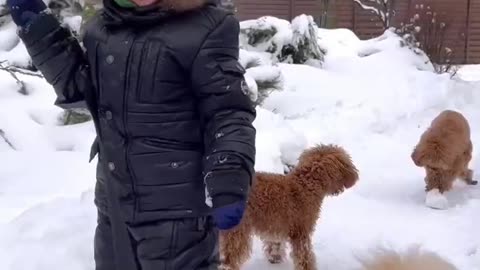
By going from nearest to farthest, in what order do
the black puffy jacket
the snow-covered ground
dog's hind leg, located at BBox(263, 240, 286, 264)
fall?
the black puffy jacket, the snow-covered ground, dog's hind leg, located at BBox(263, 240, 286, 264)

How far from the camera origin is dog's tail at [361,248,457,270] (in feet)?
14.0

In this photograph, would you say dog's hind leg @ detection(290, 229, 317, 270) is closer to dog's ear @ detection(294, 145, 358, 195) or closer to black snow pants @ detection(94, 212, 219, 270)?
dog's ear @ detection(294, 145, 358, 195)

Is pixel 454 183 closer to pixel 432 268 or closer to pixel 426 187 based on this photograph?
pixel 426 187

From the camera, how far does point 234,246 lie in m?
3.83

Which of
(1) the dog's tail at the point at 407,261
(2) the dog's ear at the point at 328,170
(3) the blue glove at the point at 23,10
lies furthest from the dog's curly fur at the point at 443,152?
(3) the blue glove at the point at 23,10

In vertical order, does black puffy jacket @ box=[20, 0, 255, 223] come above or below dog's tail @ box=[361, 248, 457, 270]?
above

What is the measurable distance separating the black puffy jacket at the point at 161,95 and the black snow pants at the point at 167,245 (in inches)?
1.6

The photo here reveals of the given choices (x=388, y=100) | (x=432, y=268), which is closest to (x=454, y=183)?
(x=432, y=268)

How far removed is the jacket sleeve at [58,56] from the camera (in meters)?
2.48

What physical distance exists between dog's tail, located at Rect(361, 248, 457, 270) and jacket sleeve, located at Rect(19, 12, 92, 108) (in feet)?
7.71

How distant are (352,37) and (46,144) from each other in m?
7.94

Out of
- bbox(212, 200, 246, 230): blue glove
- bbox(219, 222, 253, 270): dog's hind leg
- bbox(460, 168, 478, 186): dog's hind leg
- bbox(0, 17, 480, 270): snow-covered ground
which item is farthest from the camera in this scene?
bbox(460, 168, 478, 186): dog's hind leg

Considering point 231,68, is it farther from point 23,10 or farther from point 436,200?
point 436,200

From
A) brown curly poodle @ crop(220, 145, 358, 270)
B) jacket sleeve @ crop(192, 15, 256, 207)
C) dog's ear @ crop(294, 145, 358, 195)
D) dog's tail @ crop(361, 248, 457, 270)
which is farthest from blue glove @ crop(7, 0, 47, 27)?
dog's tail @ crop(361, 248, 457, 270)
